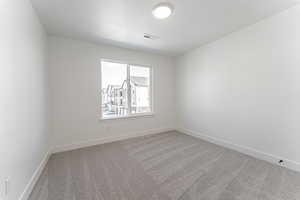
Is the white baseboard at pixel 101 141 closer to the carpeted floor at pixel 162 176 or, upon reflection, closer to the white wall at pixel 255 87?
the carpeted floor at pixel 162 176

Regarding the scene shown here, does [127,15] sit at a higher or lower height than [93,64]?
higher

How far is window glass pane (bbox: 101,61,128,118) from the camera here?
3.38m

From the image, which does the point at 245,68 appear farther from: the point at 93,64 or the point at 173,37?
the point at 93,64

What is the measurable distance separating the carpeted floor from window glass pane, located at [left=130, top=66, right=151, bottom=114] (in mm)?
1527

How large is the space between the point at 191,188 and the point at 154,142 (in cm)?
169

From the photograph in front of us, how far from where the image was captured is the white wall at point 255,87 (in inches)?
79.6

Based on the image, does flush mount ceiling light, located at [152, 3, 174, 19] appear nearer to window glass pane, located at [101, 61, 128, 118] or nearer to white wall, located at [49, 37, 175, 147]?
white wall, located at [49, 37, 175, 147]

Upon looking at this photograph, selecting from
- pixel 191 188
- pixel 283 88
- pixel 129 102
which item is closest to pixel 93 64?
pixel 129 102

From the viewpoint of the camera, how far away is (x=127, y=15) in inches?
84.4

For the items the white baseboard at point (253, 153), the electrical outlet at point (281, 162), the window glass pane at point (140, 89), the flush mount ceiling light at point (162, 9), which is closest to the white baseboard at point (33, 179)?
the window glass pane at point (140, 89)

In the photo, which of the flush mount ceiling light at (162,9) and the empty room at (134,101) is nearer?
the empty room at (134,101)

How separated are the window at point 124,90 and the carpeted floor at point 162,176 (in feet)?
4.00

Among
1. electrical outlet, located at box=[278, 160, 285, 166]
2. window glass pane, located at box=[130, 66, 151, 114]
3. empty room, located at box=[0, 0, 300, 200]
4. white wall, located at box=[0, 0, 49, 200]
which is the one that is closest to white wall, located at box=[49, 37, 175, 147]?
empty room, located at box=[0, 0, 300, 200]

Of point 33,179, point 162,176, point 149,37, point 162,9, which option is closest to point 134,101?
point 149,37
